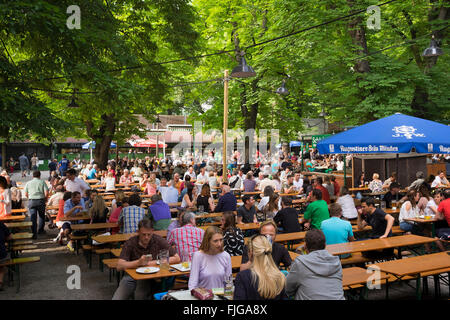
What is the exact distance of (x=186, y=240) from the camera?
19.2 feet

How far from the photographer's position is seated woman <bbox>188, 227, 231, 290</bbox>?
4568mm

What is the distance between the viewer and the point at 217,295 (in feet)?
13.7

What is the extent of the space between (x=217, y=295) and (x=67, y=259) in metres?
6.06

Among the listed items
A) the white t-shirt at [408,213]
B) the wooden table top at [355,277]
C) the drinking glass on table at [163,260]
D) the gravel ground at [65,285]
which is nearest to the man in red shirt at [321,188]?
the white t-shirt at [408,213]

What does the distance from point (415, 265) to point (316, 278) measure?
7.17 feet

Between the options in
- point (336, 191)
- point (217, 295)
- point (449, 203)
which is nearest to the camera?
point (217, 295)

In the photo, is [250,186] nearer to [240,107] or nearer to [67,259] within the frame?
[67,259]

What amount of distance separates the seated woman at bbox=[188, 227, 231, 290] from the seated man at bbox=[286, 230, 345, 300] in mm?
872

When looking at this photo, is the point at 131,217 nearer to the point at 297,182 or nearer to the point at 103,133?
the point at 297,182

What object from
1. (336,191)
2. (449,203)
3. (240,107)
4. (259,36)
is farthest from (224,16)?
(449,203)

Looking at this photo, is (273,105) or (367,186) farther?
(273,105)

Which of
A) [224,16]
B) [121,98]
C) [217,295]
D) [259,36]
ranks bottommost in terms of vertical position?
[217,295]

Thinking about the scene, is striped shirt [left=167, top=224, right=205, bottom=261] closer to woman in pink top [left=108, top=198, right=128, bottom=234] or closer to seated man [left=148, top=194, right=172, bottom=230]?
seated man [left=148, top=194, right=172, bottom=230]

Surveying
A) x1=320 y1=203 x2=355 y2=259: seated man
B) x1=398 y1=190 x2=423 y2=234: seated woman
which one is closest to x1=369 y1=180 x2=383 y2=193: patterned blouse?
x1=398 y1=190 x2=423 y2=234: seated woman
